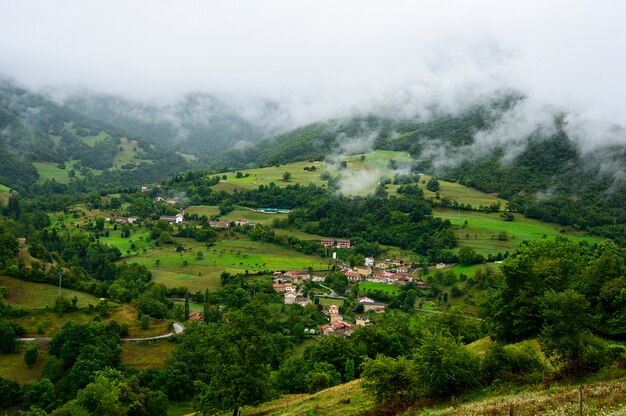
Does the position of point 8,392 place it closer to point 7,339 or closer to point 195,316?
point 7,339

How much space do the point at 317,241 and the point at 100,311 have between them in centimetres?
5890

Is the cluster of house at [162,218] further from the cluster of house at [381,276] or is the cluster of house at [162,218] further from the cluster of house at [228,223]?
the cluster of house at [381,276]

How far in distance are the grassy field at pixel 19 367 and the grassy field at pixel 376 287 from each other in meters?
50.3

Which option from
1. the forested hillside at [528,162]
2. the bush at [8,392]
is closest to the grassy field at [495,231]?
the forested hillside at [528,162]

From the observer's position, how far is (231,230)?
4806 inches

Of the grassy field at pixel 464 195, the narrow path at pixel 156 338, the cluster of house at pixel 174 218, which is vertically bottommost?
the narrow path at pixel 156 338

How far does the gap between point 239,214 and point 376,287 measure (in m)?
58.2

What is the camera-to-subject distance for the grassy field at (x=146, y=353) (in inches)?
2250

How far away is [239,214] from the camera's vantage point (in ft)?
451

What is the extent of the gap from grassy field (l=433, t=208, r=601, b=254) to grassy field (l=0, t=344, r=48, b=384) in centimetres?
7782

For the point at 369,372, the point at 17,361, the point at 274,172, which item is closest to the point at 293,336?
the point at 17,361

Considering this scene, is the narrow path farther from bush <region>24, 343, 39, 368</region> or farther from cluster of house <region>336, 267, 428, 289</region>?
cluster of house <region>336, 267, 428, 289</region>

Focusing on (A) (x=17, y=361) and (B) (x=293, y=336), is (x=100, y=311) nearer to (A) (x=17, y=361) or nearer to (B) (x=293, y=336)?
(A) (x=17, y=361)

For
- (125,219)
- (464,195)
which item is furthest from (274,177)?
(464,195)
